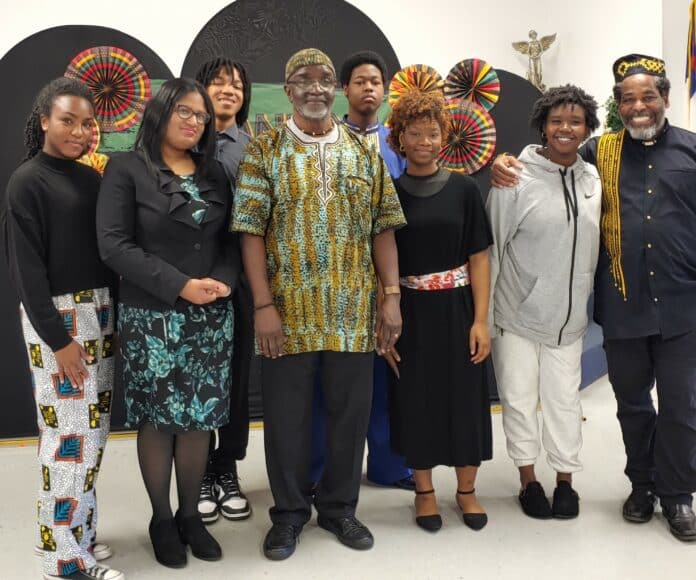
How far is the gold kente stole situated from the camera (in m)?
2.49

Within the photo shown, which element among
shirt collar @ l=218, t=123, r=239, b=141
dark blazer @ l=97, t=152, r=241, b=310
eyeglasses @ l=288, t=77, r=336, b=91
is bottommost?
dark blazer @ l=97, t=152, r=241, b=310

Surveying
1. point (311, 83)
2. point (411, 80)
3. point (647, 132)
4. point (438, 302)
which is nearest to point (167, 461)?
point (438, 302)

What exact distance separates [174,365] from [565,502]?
1.54 m

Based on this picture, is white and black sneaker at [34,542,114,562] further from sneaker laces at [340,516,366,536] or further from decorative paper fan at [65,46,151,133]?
decorative paper fan at [65,46,151,133]

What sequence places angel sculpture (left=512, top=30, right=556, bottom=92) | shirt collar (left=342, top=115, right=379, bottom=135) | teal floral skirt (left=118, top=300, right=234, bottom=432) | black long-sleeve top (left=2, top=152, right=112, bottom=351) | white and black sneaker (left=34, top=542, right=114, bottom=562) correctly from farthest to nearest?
angel sculpture (left=512, top=30, right=556, bottom=92) < shirt collar (left=342, top=115, right=379, bottom=135) < white and black sneaker (left=34, top=542, right=114, bottom=562) < teal floral skirt (left=118, top=300, right=234, bottom=432) < black long-sleeve top (left=2, top=152, right=112, bottom=351)

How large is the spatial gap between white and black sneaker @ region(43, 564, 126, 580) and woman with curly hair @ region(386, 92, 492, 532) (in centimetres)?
104

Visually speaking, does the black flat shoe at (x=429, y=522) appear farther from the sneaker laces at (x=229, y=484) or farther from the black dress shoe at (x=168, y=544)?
the black dress shoe at (x=168, y=544)

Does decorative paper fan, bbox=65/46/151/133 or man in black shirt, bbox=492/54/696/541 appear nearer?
man in black shirt, bbox=492/54/696/541

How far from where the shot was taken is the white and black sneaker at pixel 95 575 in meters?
2.13

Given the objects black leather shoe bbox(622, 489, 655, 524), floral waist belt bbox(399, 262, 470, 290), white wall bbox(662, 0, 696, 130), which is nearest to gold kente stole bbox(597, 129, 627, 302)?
floral waist belt bbox(399, 262, 470, 290)

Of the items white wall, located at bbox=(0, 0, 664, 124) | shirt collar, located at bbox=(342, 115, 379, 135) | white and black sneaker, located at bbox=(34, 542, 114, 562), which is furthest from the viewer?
white wall, located at bbox=(0, 0, 664, 124)

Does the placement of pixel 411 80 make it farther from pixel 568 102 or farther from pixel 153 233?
pixel 153 233

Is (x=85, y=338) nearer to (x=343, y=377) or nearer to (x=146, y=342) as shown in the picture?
(x=146, y=342)

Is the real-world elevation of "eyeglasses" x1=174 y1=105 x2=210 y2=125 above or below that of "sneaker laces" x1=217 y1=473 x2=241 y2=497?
above
